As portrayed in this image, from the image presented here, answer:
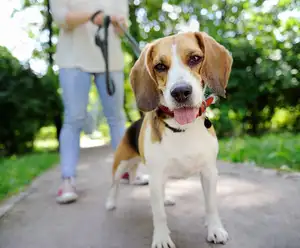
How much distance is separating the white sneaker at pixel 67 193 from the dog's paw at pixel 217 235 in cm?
180

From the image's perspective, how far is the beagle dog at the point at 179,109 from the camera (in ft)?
7.40

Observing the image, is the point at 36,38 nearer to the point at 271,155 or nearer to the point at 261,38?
the point at 261,38

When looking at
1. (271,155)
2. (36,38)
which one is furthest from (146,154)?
(36,38)

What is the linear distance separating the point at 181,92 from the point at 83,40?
210 centimetres

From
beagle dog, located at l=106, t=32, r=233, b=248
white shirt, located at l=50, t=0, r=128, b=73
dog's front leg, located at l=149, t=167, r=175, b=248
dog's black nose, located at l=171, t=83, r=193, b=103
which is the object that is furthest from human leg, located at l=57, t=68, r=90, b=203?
dog's black nose, located at l=171, t=83, r=193, b=103

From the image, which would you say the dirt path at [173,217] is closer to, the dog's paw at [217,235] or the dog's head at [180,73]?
the dog's paw at [217,235]

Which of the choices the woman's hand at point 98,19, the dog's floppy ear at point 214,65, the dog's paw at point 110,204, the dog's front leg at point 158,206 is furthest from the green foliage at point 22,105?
the dog's floppy ear at point 214,65

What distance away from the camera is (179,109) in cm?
A: 229

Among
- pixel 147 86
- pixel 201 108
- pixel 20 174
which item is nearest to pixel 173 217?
pixel 201 108

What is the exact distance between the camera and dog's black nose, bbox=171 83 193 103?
7.01ft

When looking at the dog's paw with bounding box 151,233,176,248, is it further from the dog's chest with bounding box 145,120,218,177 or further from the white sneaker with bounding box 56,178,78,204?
the white sneaker with bounding box 56,178,78,204

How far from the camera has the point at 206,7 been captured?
39.0 ft

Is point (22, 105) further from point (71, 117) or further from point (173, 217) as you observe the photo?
point (173, 217)

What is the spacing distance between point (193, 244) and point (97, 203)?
5.07 ft
